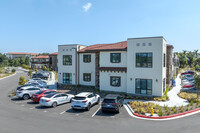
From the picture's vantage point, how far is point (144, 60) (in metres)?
20.3

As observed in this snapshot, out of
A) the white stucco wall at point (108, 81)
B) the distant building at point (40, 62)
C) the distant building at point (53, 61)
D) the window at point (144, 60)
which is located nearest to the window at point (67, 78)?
the white stucco wall at point (108, 81)

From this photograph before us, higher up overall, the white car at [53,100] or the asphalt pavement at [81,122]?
the white car at [53,100]

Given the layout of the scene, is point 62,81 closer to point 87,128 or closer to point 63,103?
point 63,103

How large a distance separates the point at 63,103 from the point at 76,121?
20.0 feet

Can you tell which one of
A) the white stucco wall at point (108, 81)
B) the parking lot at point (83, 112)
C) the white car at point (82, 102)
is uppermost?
the white stucco wall at point (108, 81)

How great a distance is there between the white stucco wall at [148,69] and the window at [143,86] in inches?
16.5

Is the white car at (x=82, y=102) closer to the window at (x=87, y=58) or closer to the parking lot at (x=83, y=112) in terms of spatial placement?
the parking lot at (x=83, y=112)

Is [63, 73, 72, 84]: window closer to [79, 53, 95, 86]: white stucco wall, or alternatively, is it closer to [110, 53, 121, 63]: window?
[79, 53, 95, 86]: white stucco wall

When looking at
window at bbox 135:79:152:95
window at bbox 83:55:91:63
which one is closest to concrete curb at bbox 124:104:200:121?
window at bbox 135:79:152:95

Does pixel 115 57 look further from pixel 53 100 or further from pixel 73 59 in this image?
pixel 53 100

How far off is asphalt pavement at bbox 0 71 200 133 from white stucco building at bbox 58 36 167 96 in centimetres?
685

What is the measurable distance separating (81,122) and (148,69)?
40.1 feet

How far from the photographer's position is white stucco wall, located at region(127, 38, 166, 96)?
63.7ft

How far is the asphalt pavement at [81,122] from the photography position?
10.4m
